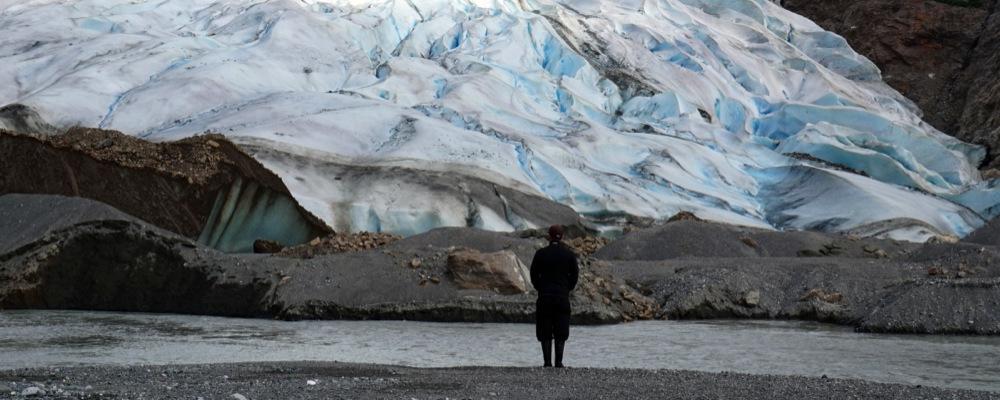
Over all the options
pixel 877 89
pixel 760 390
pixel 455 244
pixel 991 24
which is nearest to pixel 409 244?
pixel 455 244

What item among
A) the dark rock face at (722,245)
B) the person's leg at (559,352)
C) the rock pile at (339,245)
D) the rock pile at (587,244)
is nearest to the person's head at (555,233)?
the person's leg at (559,352)

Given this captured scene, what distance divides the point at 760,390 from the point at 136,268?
939 cm

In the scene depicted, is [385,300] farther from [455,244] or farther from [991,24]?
[991,24]

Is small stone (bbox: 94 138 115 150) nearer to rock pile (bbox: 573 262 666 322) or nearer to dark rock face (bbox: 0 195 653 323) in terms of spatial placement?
dark rock face (bbox: 0 195 653 323)

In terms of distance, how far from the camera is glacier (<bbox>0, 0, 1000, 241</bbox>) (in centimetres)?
2367

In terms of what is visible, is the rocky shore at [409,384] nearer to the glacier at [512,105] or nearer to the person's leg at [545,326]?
the person's leg at [545,326]

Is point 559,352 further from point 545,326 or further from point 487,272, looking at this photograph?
point 487,272

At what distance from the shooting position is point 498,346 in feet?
34.1

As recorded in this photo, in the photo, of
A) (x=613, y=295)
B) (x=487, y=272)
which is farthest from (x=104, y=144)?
(x=613, y=295)

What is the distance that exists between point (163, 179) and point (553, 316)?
10535mm

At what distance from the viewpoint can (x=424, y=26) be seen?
3312cm

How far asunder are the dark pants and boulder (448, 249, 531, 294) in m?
5.40

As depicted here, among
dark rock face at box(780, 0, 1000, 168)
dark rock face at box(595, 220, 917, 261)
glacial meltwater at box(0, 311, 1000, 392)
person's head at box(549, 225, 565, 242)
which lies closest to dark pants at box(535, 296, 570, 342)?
person's head at box(549, 225, 565, 242)

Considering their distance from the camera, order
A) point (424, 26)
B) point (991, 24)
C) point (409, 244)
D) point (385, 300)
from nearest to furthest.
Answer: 1. point (385, 300)
2. point (409, 244)
3. point (424, 26)
4. point (991, 24)
